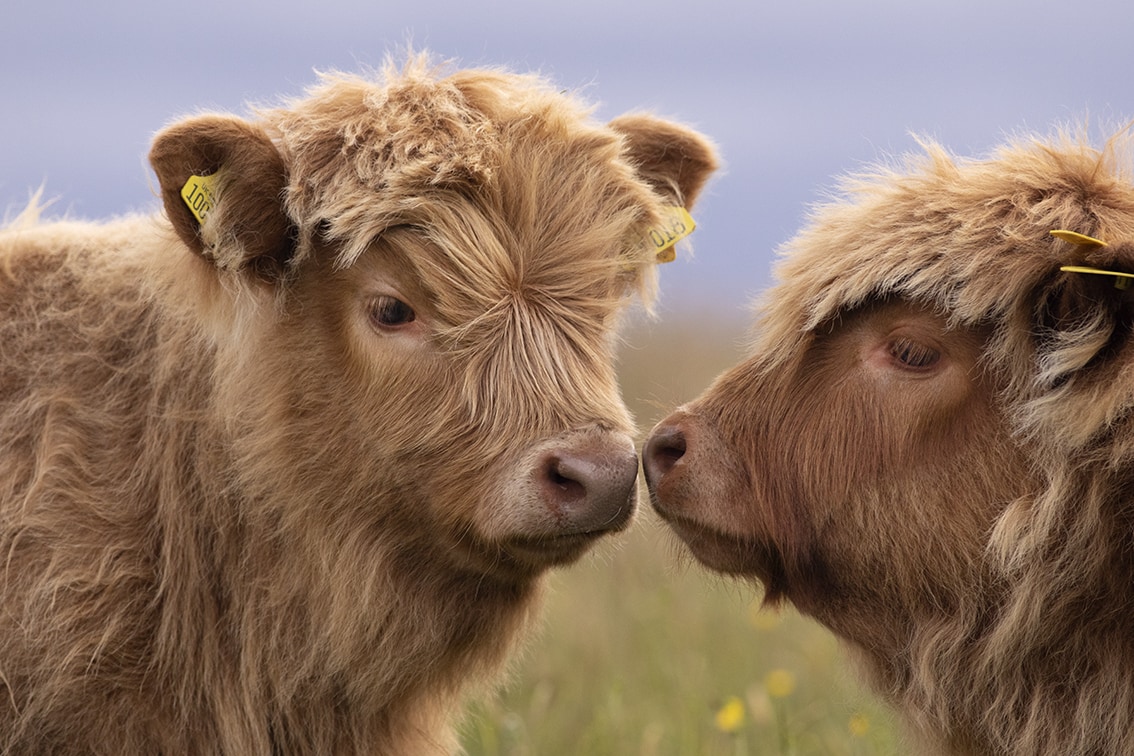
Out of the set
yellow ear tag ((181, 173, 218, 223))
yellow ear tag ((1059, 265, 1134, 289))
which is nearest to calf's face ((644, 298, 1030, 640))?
yellow ear tag ((1059, 265, 1134, 289))

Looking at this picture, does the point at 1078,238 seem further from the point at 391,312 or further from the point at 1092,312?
the point at 391,312

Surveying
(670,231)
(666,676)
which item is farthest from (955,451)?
→ (666,676)

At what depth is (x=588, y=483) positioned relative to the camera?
337cm

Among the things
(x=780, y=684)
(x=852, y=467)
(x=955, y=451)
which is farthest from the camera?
(x=780, y=684)

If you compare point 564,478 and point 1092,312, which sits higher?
point 1092,312

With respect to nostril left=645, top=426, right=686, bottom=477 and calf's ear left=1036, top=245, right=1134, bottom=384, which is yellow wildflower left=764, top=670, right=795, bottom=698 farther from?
calf's ear left=1036, top=245, right=1134, bottom=384

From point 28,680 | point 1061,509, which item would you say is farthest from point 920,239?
point 28,680

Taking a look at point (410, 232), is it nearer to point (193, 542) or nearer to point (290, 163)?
point (290, 163)

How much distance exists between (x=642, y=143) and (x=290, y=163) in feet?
4.27

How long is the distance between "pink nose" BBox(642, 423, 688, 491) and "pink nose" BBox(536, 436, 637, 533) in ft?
0.14

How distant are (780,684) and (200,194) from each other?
3.05 m

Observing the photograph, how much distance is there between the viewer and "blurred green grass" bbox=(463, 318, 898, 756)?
4609 millimetres

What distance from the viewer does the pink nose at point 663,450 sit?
345 cm

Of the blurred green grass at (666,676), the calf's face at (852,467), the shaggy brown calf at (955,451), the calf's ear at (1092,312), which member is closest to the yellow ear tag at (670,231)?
the blurred green grass at (666,676)
